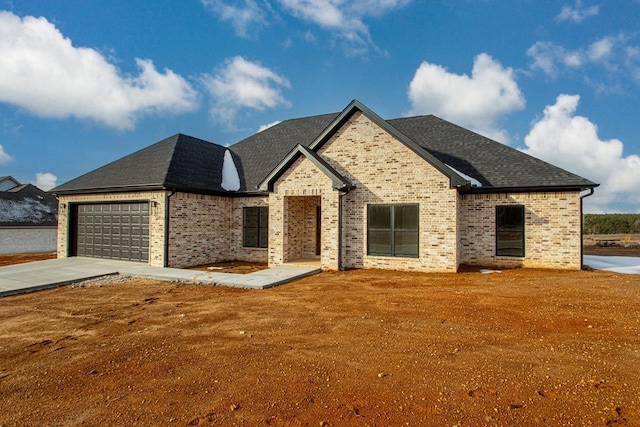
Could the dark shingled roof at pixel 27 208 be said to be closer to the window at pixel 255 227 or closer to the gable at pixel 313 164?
the window at pixel 255 227

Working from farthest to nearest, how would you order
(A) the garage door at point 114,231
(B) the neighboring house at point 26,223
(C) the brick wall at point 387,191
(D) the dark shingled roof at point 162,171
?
(B) the neighboring house at point 26,223
(A) the garage door at point 114,231
(D) the dark shingled roof at point 162,171
(C) the brick wall at point 387,191

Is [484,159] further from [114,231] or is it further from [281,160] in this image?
[114,231]

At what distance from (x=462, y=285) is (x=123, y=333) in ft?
28.0

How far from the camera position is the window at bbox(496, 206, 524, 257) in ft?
41.9

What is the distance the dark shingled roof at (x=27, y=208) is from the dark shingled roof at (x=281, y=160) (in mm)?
10815

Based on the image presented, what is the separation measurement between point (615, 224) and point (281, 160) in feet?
122

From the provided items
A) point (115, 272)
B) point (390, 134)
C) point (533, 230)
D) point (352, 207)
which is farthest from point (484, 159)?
point (115, 272)

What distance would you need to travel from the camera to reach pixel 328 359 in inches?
184

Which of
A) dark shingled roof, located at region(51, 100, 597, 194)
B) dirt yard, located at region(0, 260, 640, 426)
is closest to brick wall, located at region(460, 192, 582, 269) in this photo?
dark shingled roof, located at region(51, 100, 597, 194)

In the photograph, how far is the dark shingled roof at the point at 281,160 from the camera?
501 inches

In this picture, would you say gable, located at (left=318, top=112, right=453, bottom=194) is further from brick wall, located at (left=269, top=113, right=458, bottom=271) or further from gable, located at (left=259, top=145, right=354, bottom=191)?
gable, located at (left=259, top=145, right=354, bottom=191)

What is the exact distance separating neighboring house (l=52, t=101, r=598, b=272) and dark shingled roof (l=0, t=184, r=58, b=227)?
1045 centimetres

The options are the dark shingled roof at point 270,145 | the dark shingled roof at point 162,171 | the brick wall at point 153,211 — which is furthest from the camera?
the dark shingled roof at point 270,145

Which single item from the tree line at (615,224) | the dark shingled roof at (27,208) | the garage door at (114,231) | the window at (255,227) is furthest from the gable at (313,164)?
the tree line at (615,224)
